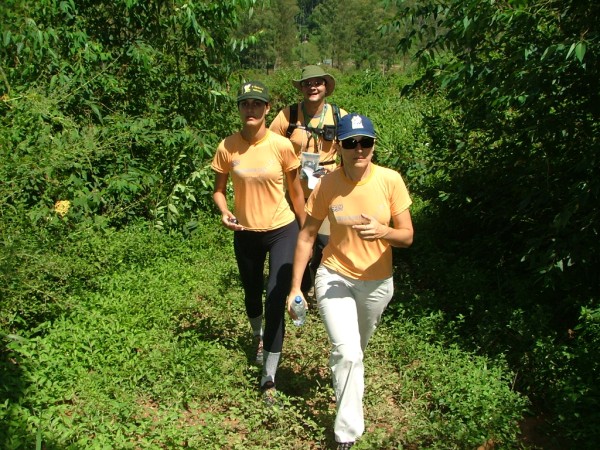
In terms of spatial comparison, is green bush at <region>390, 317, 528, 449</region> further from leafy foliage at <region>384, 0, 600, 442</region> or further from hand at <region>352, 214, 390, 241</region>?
hand at <region>352, 214, 390, 241</region>

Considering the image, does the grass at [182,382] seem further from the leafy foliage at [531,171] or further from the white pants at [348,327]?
the leafy foliage at [531,171]

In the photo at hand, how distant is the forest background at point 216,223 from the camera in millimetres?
3861

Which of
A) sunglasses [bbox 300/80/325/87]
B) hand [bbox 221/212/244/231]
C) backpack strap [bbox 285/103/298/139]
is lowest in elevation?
hand [bbox 221/212/244/231]

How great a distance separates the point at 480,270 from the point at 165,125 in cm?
388

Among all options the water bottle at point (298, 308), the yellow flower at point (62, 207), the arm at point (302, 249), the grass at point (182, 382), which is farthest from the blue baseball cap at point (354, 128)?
the yellow flower at point (62, 207)

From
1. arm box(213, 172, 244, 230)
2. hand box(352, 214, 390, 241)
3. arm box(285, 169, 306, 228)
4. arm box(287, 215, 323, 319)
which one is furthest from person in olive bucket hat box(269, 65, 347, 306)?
hand box(352, 214, 390, 241)

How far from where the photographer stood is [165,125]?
7.04 meters

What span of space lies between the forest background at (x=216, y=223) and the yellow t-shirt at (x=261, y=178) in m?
1.19

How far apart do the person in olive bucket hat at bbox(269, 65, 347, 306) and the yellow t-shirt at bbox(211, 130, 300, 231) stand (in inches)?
22.8

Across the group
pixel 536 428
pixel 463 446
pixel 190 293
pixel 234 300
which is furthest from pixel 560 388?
pixel 190 293

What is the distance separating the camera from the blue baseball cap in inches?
128

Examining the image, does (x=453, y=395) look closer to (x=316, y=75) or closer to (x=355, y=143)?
(x=355, y=143)

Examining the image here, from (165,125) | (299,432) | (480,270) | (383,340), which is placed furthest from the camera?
(165,125)

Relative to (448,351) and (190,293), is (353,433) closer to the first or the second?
(448,351)
